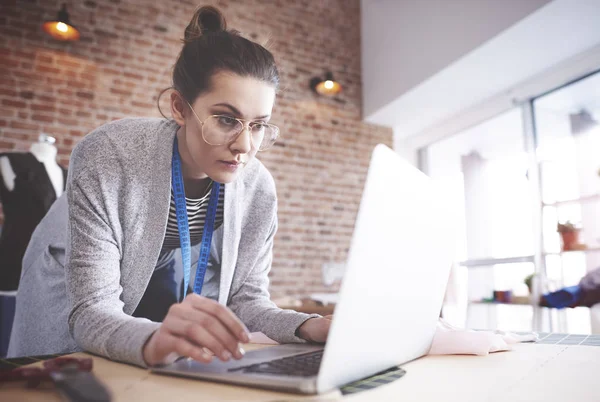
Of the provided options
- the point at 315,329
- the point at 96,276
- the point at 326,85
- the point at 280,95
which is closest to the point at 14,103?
the point at 280,95

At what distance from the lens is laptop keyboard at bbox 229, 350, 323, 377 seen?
60cm

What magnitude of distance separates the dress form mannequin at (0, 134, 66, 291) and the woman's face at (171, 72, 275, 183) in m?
1.73

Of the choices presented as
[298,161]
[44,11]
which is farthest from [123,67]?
[298,161]

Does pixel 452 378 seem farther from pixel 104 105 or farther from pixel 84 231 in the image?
pixel 104 105

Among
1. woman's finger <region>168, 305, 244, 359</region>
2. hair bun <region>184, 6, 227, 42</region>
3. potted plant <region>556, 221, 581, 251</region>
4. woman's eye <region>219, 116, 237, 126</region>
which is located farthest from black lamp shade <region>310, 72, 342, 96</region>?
woman's finger <region>168, 305, 244, 359</region>

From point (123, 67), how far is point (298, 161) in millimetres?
1824

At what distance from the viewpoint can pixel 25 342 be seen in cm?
121

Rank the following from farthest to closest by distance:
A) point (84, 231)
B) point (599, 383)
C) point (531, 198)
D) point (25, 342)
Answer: point (531, 198) < point (25, 342) < point (84, 231) < point (599, 383)

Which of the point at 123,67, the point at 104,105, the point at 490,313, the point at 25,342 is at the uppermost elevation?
the point at 123,67

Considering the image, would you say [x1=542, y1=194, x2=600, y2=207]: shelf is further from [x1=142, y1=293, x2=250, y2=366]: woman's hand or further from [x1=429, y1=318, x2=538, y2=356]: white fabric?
[x1=142, y1=293, x2=250, y2=366]: woman's hand

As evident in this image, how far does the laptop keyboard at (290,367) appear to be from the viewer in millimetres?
598

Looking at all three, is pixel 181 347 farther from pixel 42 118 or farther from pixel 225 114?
pixel 42 118

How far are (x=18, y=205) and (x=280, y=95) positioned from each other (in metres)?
2.65

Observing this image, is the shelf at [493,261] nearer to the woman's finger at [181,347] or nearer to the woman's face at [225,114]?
the woman's face at [225,114]
